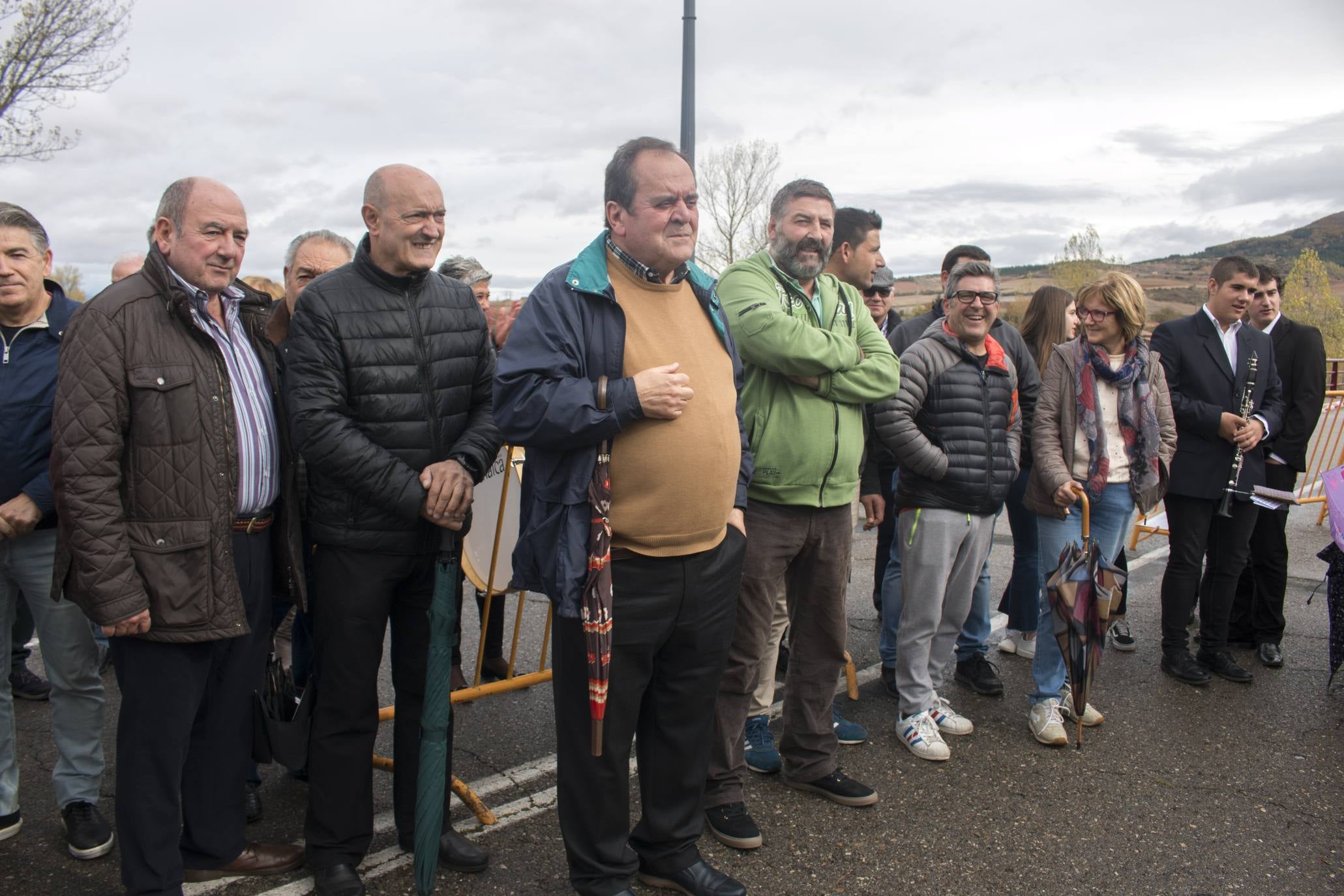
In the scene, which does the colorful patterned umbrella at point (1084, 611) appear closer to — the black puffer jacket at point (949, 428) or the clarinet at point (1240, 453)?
the black puffer jacket at point (949, 428)

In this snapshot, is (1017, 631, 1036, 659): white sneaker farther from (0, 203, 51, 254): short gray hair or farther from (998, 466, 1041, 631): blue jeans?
(0, 203, 51, 254): short gray hair

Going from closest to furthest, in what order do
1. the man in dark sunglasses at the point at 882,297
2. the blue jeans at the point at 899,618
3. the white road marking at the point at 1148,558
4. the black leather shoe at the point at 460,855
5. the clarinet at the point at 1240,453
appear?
1. the black leather shoe at the point at 460,855
2. the blue jeans at the point at 899,618
3. the clarinet at the point at 1240,453
4. the man in dark sunglasses at the point at 882,297
5. the white road marking at the point at 1148,558

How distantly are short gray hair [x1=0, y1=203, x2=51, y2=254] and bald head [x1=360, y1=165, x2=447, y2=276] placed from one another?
1.22m

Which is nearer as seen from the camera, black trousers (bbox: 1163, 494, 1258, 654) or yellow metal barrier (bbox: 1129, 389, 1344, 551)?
black trousers (bbox: 1163, 494, 1258, 654)

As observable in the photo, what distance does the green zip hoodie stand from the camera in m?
3.45

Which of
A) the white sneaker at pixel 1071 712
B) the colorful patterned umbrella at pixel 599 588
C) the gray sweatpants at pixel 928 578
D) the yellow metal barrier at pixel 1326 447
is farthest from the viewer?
the yellow metal barrier at pixel 1326 447

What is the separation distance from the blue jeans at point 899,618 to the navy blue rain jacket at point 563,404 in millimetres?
2544

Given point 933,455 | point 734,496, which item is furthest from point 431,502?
point 933,455

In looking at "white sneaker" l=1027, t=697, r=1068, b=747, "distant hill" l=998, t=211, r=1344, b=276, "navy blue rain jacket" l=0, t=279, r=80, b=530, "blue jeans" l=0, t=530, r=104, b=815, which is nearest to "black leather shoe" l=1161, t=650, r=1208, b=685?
"white sneaker" l=1027, t=697, r=1068, b=747

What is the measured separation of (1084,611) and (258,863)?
133 inches

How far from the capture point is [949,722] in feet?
14.5

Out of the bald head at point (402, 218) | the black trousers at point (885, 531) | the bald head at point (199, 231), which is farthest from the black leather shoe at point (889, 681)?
the bald head at point (199, 231)

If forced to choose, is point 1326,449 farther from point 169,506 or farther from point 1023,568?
point 169,506

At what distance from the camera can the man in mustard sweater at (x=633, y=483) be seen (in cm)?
277
